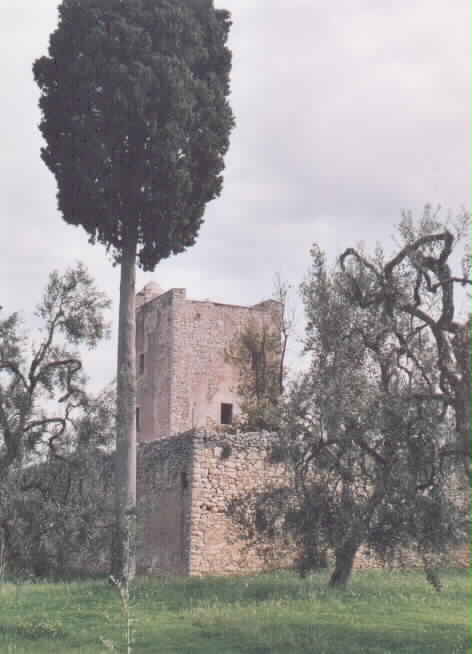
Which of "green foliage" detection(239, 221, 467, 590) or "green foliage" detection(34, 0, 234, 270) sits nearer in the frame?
"green foliage" detection(239, 221, 467, 590)

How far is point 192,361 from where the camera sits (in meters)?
37.8

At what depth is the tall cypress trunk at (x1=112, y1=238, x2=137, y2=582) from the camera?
754 inches

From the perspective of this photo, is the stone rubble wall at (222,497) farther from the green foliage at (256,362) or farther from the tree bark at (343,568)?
the green foliage at (256,362)

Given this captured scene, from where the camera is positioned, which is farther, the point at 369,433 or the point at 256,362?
the point at 256,362

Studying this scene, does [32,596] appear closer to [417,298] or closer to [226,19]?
[417,298]

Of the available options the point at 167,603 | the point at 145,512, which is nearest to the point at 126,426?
the point at 145,512

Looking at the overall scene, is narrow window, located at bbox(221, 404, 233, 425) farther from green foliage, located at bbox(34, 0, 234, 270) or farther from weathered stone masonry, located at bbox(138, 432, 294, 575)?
green foliage, located at bbox(34, 0, 234, 270)

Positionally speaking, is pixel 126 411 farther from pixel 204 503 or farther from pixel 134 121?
pixel 134 121

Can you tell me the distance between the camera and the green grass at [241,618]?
11922 millimetres

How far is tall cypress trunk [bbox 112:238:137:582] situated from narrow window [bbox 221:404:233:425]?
18.1 m

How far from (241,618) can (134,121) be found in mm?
10902

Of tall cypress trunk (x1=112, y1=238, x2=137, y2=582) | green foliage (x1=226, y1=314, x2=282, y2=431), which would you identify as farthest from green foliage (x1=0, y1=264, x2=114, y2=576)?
green foliage (x1=226, y1=314, x2=282, y2=431)

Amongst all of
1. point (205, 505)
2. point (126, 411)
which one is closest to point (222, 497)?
point (205, 505)

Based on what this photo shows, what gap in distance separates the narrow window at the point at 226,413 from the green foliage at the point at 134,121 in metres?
18.0
